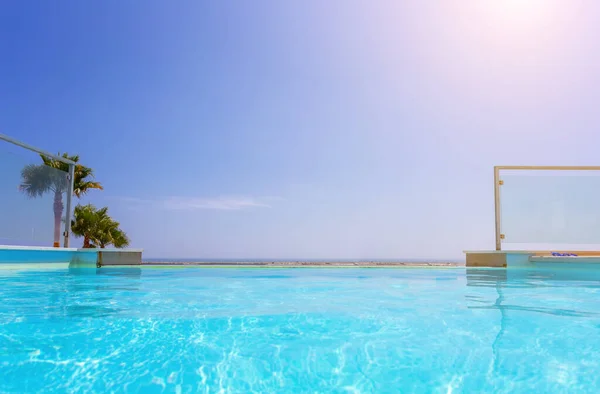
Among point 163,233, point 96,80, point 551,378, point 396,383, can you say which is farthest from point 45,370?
point 163,233

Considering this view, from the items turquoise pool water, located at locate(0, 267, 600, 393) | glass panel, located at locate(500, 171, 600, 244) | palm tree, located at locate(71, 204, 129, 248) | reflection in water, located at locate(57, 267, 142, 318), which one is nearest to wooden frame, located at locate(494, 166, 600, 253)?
glass panel, located at locate(500, 171, 600, 244)

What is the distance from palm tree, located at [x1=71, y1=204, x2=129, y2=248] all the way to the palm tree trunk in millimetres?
8944

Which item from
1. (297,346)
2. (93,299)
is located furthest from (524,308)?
(93,299)

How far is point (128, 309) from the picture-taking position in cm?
345

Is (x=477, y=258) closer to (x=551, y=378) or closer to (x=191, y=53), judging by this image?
(x=551, y=378)

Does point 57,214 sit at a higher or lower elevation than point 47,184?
lower

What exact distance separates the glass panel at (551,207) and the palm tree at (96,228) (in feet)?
55.6

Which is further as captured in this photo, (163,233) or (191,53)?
(163,233)

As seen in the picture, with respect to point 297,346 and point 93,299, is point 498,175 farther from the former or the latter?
point 93,299

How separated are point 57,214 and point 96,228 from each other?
11.0 m

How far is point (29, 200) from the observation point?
8805mm

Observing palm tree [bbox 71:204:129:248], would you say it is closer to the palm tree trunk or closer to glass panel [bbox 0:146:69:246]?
the palm tree trunk

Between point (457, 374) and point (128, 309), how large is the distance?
2.60 meters

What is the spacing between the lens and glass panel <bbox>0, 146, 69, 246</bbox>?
8.12m
